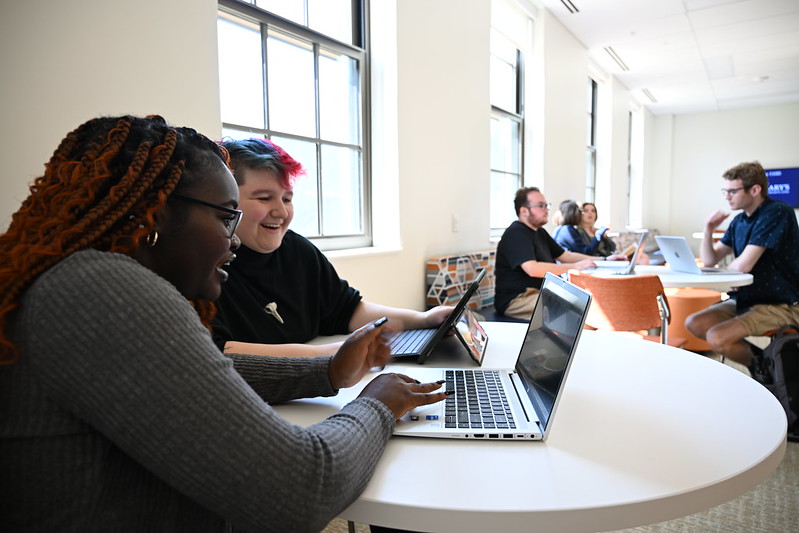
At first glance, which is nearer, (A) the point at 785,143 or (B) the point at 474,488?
(B) the point at 474,488

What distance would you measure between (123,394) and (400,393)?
0.43 m

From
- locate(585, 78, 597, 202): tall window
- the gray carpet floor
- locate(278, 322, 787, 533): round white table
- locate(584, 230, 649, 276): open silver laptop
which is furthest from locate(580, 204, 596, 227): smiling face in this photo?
locate(278, 322, 787, 533): round white table

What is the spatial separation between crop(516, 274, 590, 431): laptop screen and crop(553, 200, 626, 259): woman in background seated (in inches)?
153

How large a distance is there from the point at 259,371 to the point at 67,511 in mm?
436

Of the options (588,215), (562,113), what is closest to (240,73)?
A: (588,215)

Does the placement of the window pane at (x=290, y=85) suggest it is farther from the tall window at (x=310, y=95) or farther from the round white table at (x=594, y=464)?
the round white table at (x=594, y=464)

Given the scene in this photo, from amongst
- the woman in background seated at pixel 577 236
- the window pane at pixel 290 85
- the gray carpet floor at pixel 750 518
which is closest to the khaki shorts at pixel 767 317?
the gray carpet floor at pixel 750 518

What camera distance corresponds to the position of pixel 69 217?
60cm

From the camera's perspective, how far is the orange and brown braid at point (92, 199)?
0.57 metres

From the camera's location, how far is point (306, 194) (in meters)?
2.79

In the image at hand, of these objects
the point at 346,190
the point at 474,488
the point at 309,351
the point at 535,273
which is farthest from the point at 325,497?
the point at 535,273

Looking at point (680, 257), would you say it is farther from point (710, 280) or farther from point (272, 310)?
point (272, 310)

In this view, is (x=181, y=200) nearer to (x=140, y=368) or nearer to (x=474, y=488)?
(x=140, y=368)

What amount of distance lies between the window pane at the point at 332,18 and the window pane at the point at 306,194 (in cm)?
66
